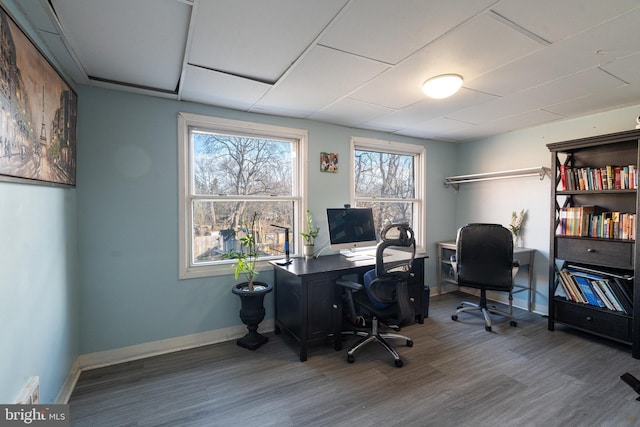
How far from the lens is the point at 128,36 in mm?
1743

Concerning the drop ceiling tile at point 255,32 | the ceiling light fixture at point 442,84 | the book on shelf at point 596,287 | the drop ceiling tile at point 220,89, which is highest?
the drop ceiling tile at point 255,32

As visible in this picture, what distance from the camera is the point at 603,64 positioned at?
6.81ft

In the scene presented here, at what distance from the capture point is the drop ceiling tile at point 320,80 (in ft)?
6.59

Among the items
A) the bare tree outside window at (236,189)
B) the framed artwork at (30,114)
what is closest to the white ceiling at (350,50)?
the framed artwork at (30,114)

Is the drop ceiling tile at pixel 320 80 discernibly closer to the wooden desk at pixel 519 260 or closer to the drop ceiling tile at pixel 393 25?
the drop ceiling tile at pixel 393 25

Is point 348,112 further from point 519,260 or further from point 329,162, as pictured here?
point 519,260

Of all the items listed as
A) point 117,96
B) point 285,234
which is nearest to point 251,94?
point 117,96

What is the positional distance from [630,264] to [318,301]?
109 inches

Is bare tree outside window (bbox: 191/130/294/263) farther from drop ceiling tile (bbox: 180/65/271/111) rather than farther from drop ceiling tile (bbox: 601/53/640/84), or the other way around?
drop ceiling tile (bbox: 601/53/640/84)

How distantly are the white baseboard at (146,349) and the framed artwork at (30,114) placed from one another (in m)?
1.44

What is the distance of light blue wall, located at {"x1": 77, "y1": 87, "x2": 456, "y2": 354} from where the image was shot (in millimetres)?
2459

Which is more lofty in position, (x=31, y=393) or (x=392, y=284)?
(x=392, y=284)

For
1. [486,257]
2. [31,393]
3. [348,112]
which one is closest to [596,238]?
[486,257]

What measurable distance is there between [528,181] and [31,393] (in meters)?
4.93
